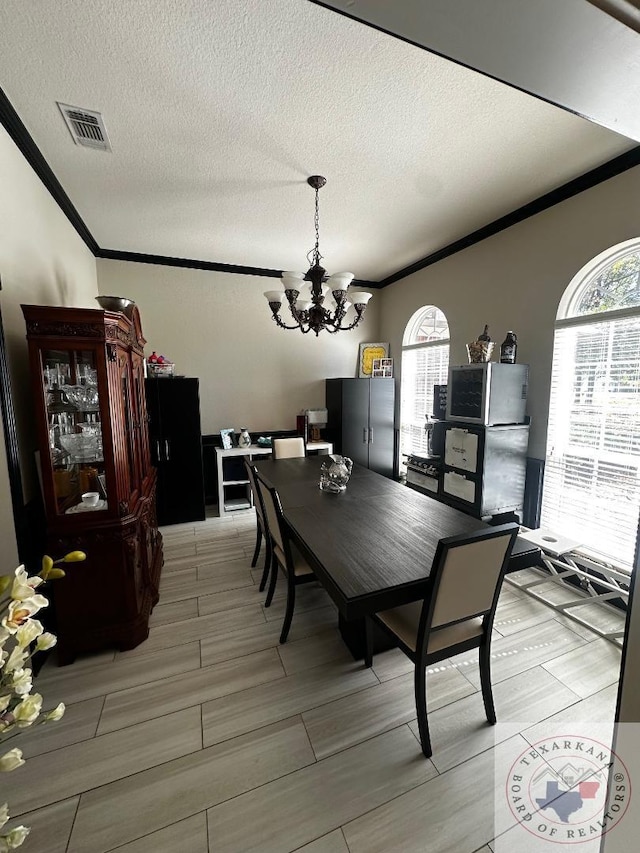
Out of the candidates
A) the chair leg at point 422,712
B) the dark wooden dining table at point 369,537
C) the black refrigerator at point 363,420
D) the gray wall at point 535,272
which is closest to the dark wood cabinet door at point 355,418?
the black refrigerator at point 363,420

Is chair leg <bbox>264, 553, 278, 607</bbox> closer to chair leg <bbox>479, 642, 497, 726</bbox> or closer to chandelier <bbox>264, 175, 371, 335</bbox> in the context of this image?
chair leg <bbox>479, 642, 497, 726</bbox>

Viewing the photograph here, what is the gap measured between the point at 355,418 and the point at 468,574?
11.3 ft

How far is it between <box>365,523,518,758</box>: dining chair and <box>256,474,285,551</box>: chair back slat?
73 centimetres

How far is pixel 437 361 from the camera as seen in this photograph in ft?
14.3

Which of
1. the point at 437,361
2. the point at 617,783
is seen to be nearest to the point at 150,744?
the point at 617,783

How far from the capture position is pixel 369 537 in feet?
5.88

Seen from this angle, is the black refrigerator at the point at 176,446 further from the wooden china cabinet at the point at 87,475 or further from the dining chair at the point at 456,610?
the dining chair at the point at 456,610

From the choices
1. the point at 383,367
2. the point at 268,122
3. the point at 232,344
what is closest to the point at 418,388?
the point at 383,367

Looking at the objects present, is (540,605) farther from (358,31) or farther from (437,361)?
(358,31)

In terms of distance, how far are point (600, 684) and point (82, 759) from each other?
2427 millimetres

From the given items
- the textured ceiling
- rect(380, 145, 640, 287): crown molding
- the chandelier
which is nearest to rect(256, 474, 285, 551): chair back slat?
the chandelier

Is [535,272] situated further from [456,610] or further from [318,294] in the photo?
[456,610]

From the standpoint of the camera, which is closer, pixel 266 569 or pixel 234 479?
pixel 266 569

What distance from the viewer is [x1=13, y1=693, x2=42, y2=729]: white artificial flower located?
1.96 feet
